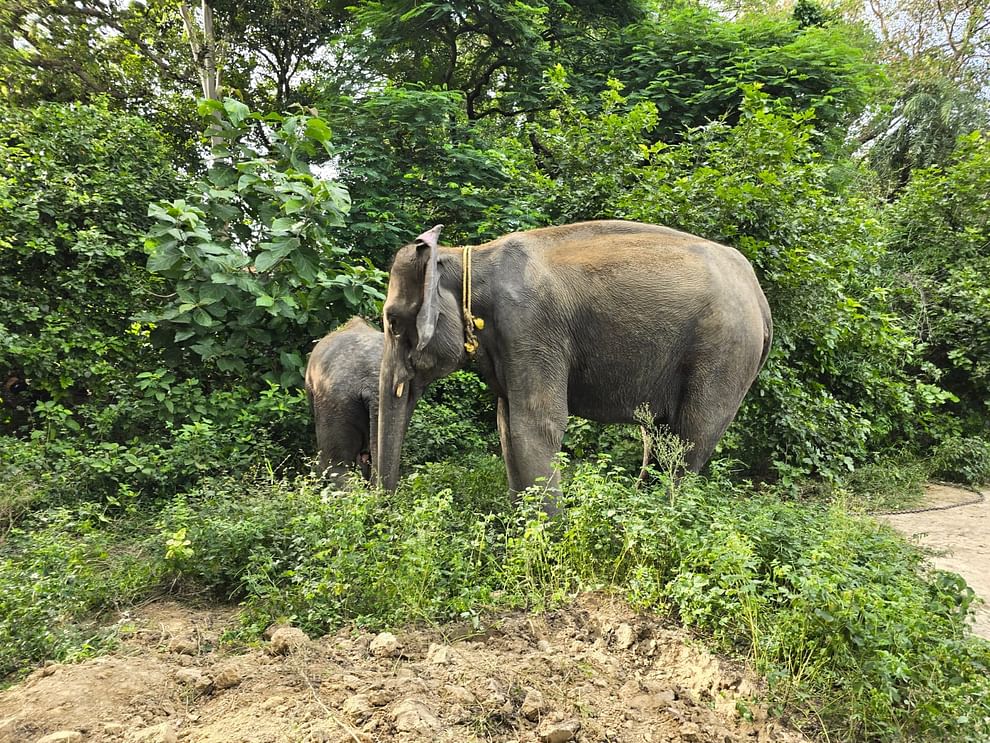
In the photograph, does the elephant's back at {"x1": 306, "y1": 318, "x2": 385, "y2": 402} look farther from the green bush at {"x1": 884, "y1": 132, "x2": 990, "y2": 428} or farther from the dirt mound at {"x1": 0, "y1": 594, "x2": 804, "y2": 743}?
the green bush at {"x1": 884, "y1": 132, "x2": 990, "y2": 428}

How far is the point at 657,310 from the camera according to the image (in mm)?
4215

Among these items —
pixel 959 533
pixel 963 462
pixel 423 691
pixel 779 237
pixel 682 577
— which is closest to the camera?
pixel 423 691

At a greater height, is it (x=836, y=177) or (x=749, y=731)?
(x=836, y=177)

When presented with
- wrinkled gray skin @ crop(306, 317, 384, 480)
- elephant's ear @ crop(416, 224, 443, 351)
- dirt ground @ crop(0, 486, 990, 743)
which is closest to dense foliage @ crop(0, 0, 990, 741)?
dirt ground @ crop(0, 486, 990, 743)

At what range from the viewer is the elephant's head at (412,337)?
4047 mm

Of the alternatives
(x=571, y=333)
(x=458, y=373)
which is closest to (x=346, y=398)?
(x=571, y=333)

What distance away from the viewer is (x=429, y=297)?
398 centimetres

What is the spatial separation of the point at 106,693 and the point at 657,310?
11.7 feet

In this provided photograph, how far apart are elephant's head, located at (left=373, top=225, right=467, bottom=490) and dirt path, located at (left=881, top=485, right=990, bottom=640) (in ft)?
10.7

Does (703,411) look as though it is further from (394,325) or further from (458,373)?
(458,373)

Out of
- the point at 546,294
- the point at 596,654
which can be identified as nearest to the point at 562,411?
the point at 546,294

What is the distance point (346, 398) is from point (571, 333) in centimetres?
194

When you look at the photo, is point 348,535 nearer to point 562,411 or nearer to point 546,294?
point 562,411

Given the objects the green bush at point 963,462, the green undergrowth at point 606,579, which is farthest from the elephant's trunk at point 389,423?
the green bush at point 963,462
